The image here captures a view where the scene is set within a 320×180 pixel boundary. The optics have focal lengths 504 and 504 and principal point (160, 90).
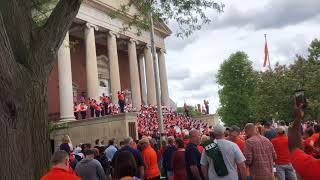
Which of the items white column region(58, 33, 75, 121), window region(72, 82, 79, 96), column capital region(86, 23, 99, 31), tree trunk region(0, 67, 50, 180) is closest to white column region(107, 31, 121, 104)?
column capital region(86, 23, 99, 31)

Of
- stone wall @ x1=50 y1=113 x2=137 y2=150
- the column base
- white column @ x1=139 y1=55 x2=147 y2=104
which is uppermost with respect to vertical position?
white column @ x1=139 y1=55 x2=147 y2=104

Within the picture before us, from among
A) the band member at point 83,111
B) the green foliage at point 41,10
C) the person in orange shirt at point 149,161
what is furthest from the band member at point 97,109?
the person in orange shirt at point 149,161

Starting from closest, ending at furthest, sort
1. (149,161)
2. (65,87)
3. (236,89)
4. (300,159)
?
1. (300,159)
2. (149,161)
3. (65,87)
4. (236,89)

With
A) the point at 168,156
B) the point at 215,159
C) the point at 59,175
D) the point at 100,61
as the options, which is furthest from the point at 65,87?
the point at 59,175

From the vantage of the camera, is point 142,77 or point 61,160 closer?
point 61,160

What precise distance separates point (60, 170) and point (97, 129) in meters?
24.6

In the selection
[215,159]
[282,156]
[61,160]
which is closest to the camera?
[61,160]

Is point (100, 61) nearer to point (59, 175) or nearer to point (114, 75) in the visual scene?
point (114, 75)

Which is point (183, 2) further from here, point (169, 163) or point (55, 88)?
point (55, 88)

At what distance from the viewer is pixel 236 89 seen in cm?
6819

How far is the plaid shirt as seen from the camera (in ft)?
30.6

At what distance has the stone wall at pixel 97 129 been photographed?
1138 inches

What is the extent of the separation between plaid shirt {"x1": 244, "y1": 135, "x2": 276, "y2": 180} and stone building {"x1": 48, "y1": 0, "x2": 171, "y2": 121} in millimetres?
20588

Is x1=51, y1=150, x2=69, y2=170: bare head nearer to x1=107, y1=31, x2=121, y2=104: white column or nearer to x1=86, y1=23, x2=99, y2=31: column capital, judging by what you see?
x1=86, y1=23, x2=99, y2=31: column capital
